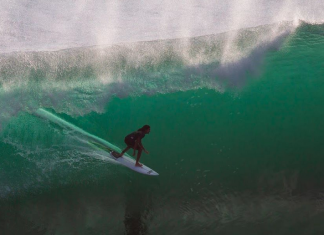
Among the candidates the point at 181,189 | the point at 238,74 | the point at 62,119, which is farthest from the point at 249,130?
the point at 62,119

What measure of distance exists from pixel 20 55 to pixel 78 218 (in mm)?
3354

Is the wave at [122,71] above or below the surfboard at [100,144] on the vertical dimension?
above

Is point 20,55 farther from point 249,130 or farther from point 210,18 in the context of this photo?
point 249,130

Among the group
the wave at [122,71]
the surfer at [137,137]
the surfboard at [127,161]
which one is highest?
the wave at [122,71]

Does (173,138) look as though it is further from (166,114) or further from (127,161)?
(127,161)

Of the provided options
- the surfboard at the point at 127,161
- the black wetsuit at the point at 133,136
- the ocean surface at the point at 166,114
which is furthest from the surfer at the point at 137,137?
the ocean surface at the point at 166,114

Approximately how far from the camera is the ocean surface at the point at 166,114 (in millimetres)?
6863

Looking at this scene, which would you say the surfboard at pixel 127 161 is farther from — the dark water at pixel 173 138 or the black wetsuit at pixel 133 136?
the black wetsuit at pixel 133 136

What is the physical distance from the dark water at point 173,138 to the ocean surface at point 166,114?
21mm

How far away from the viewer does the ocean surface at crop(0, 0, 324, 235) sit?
22.5 feet

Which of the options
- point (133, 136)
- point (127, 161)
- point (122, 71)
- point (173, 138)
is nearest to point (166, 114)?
point (173, 138)

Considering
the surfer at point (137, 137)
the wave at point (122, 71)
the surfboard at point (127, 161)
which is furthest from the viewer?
the wave at point (122, 71)

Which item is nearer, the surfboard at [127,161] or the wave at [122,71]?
the surfboard at [127,161]

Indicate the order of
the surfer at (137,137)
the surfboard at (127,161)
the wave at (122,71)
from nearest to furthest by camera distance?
the surfer at (137,137)
the surfboard at (127,161)
the wave at (122,71)
